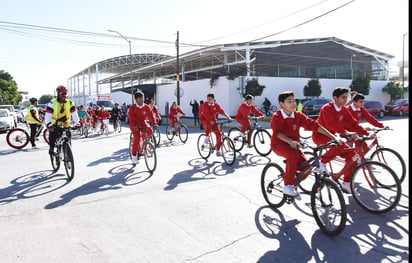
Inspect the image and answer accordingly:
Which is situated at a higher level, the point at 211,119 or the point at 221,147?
the point at 211,119

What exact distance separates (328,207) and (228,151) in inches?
160

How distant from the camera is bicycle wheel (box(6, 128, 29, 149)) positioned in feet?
35.9

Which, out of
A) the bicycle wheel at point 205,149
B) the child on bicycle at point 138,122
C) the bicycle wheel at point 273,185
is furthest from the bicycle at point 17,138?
the bicycle wheel at point 273,185

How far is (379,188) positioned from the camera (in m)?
4.34

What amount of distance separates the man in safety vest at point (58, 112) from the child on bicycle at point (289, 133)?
431cm

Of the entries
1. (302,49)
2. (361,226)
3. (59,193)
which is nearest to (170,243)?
(361,226)

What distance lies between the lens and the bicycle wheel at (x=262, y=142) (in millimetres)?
8656

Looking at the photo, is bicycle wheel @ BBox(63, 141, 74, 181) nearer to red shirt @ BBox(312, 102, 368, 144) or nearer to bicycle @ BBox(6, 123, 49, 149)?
red shirt @ BBox(312, 102, 368, 144)

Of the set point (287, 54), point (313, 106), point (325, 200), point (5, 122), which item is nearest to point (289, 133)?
point (325, 200)

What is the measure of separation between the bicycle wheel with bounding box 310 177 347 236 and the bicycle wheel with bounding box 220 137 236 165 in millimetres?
3764

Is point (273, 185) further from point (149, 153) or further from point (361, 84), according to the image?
point (361, 84)

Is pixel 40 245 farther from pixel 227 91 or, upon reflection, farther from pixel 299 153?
pixel 227 91

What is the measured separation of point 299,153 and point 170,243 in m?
1.99

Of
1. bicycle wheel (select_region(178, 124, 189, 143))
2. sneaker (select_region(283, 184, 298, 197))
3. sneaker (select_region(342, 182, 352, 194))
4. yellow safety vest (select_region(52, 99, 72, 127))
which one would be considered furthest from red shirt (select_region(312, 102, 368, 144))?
bicycle wheel (select_region(178, 124, 189, 143))
